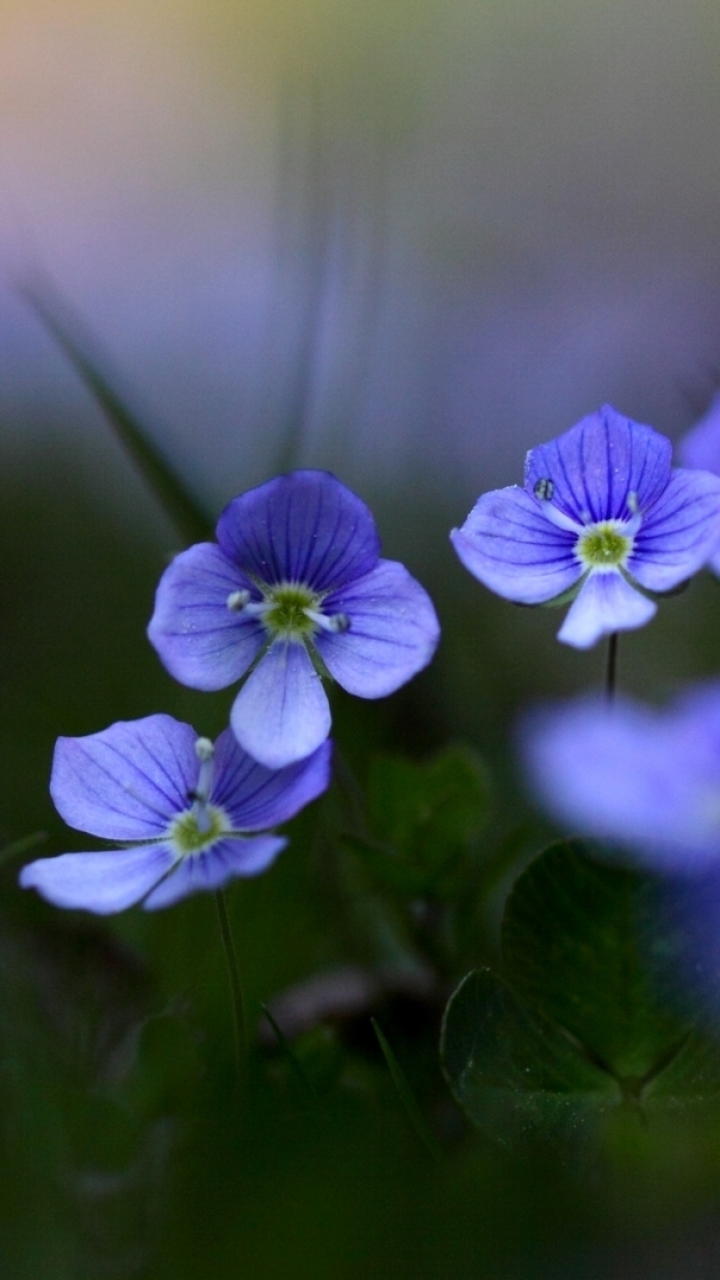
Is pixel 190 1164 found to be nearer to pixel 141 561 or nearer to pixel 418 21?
pixel 141 561

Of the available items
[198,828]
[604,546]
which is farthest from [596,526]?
[198,828]

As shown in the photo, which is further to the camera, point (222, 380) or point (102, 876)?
point (222, 380)

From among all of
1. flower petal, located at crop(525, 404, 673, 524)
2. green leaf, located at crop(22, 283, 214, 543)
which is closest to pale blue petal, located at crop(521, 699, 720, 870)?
flower petal, located at crop(525, 404, 673, 524)

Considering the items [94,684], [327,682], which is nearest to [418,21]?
[94,684]

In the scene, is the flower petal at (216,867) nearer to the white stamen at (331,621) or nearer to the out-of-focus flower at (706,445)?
the white stamen at (331,621)

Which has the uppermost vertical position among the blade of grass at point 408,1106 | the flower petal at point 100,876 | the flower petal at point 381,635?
the flower petal at point 381,635

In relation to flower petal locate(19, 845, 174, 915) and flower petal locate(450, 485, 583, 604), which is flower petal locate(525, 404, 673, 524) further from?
flower petal locate(19, 845, 174, 915)

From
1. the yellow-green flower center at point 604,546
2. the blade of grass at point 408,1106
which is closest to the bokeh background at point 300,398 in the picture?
the blade of grass at point 408,1106
